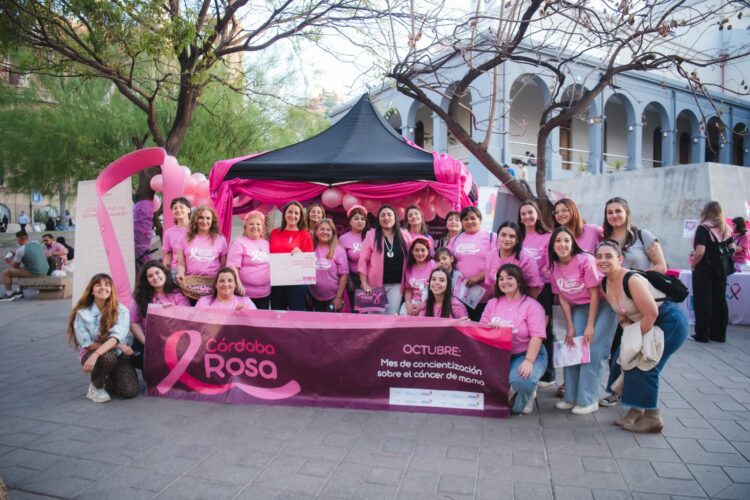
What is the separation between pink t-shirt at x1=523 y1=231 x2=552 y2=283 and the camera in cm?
463

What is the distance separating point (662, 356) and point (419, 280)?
221 cm

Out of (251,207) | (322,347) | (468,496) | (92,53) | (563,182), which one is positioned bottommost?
(468,496)

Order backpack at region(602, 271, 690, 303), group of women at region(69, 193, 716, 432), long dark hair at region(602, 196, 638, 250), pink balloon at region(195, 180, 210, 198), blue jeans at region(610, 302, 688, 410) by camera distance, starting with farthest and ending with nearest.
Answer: pink balloon at region(195, 180, 210, 198) < long dark hair at region(602, 196, 638, 250) < group of women at region(69, 193, 716, 432) < blue jeans at region(610, 302, 688, 410) < backpack at region(602, 271, 690, 303)

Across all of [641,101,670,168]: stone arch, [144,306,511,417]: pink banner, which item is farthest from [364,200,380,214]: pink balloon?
A: [641,101,670,168]: stone arch

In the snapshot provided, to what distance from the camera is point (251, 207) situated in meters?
7.62

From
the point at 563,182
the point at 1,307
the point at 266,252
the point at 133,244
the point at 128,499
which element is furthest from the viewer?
the point at 563,182

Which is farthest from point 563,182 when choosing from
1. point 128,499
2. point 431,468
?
point 128,499

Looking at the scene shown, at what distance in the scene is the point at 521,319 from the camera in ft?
13.7

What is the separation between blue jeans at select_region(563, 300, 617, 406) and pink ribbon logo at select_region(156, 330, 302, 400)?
2.51 m

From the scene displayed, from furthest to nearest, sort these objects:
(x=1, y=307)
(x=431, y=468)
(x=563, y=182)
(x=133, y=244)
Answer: (x=563, y=182) < (x=1, y=307) < (x=133, y=244) < (x=431, y=468)

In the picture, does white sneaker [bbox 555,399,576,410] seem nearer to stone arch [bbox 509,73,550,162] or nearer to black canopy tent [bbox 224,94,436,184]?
black canopy tent [bbox 224,94,436,184]

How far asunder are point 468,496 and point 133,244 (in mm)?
5560

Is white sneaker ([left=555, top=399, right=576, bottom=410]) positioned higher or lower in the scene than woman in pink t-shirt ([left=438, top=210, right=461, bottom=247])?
lower

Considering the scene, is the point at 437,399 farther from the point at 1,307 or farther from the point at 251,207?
the point at 1,307
